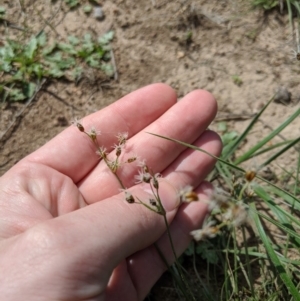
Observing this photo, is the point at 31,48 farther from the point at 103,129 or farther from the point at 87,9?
the point at 103,129

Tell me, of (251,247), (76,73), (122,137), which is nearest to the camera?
(122,137)

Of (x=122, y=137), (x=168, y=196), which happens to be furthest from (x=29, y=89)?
(x=168, y=196)

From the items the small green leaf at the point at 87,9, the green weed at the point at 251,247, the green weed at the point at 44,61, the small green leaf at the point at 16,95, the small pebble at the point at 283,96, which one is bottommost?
the green weed at the point at 251,247

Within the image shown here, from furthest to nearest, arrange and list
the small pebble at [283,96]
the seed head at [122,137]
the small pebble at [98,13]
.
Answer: the small pebble at [98,13]
the small pebble at [283,96]
the seed head at [122,137]

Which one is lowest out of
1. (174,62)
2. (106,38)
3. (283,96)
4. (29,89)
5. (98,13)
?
(283,96)

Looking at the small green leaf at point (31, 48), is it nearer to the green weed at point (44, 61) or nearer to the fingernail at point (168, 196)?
the green weed at point (44, 61)

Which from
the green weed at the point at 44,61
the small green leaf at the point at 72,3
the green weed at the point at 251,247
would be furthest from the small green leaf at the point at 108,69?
the green weed at the point at 251,247

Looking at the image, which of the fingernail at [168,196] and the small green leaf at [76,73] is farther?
the small green leaf at [76,73]

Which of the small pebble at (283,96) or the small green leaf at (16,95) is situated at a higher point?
the small green leaf at (16,95)

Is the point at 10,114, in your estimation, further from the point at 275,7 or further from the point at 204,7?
the point at 275,7
